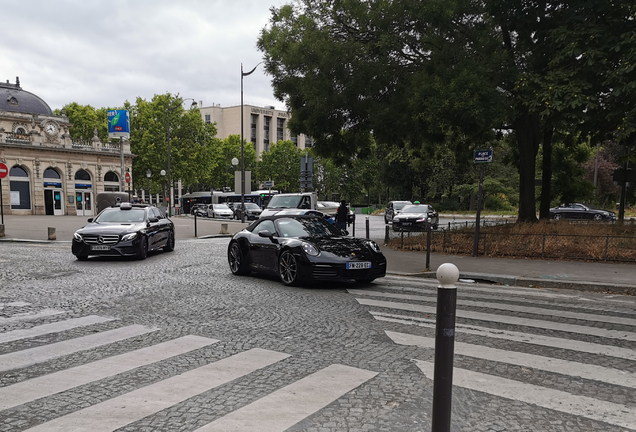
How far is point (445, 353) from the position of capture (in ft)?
9.06

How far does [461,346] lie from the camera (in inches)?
206

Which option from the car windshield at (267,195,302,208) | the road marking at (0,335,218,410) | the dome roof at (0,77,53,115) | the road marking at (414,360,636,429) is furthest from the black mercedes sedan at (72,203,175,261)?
the dome roof at (0,77,53,115)

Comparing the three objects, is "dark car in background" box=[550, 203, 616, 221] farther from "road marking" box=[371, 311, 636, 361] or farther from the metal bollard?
the metal bollard

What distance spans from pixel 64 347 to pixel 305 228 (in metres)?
5.68

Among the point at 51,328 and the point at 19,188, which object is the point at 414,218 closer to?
the point at 51,328

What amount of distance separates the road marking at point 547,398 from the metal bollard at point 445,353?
1.34m

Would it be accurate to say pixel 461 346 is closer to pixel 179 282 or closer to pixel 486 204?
pixel 179 282

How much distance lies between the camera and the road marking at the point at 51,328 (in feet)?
18.5

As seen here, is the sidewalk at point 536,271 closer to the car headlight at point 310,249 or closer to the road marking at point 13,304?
the car headlight at point 310,249

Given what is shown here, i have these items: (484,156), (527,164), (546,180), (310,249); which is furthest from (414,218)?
(310,249)

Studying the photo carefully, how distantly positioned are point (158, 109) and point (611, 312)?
196 ft

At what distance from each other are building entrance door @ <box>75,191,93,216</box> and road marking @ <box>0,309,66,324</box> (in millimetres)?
53788

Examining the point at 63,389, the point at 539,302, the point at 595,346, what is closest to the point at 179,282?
the point at 63,389

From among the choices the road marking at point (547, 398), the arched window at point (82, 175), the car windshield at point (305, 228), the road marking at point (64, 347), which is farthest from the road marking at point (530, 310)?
the arched window at point (82, 175)
